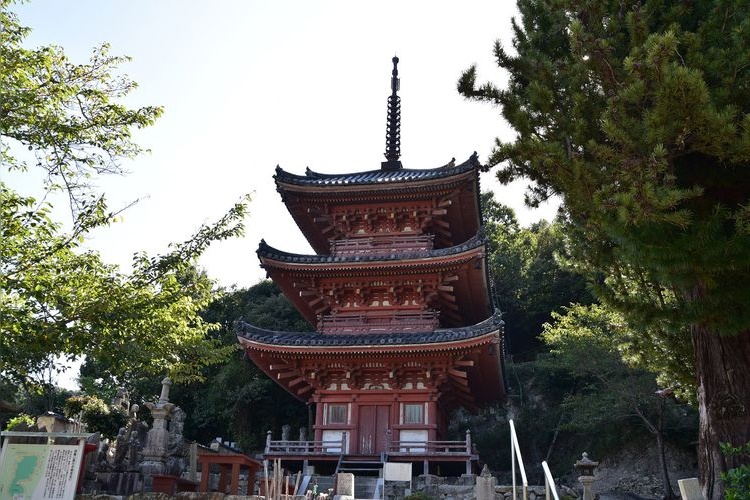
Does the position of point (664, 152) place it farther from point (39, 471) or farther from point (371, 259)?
point (371, 259)

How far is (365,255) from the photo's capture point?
1684cm

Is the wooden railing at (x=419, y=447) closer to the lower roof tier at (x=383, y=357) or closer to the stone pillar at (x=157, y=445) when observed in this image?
the lower roof tier at (x=383, y=357)

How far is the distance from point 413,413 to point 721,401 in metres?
9.29

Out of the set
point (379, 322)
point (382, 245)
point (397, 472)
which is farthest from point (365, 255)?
point (397, 472)

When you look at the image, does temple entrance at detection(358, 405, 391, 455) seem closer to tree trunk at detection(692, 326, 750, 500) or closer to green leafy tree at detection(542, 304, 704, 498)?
tree trunk at detection(692, 326, 750, 500)

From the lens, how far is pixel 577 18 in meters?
7.73

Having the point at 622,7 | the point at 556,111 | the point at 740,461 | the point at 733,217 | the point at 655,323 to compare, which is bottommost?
the point at 740,461

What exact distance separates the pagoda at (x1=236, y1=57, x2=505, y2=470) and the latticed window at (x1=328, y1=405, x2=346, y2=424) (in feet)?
0.09

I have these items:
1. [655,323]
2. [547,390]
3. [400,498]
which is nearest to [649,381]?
[547,390]

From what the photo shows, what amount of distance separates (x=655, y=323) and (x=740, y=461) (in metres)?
1.97

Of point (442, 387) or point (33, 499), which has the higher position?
point (442, 387)

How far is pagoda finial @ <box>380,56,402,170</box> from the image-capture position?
20.0 metres

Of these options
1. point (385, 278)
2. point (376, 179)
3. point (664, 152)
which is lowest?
point (664, 152)

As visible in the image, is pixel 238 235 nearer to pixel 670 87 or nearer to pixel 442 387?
pixel 670 87
